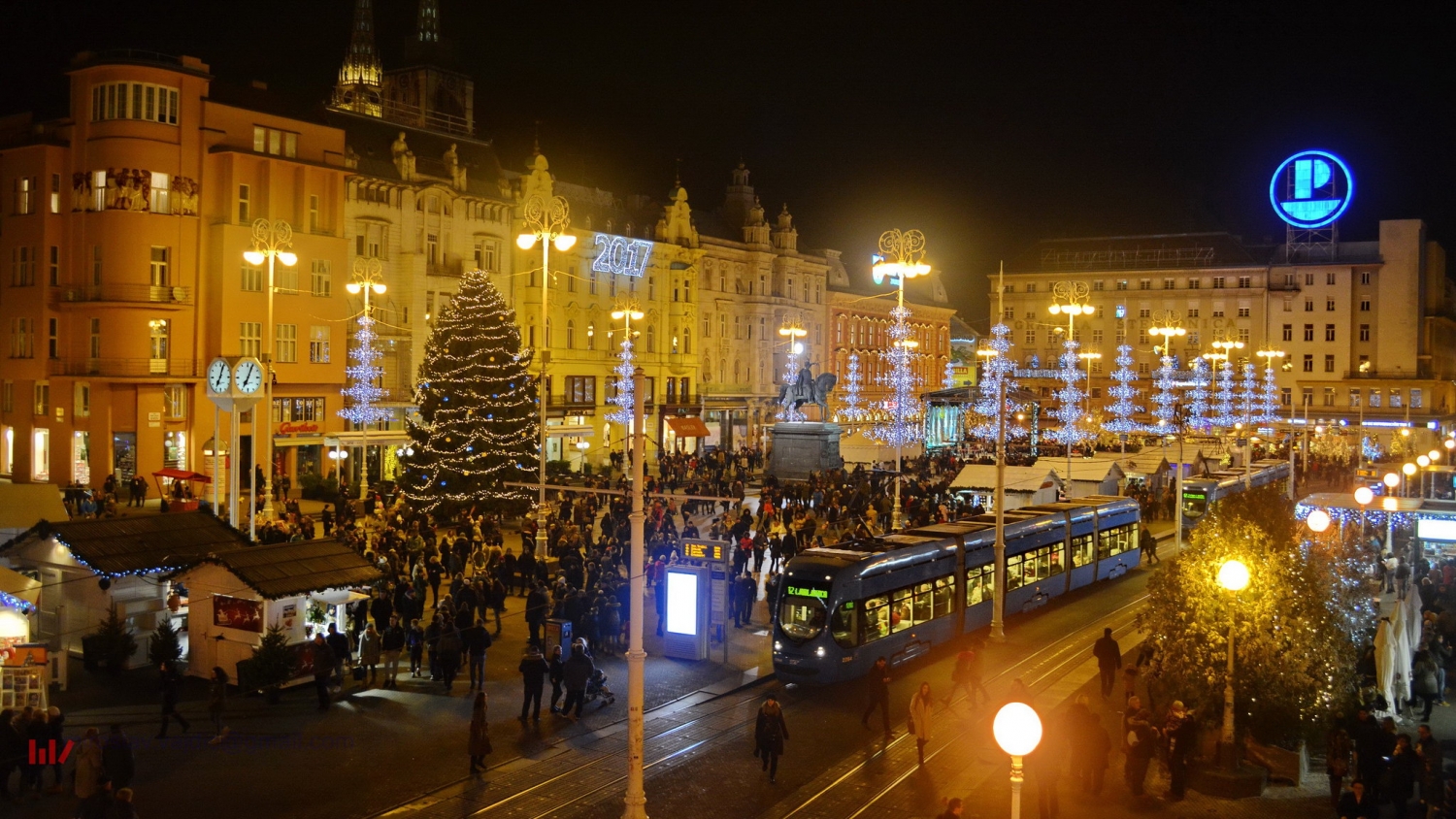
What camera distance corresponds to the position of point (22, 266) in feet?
141

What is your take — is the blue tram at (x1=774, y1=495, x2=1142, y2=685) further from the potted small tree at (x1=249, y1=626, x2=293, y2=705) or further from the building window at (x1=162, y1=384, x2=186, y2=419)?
the building window at (x1=162, y1=384, x2=186, y2=419)

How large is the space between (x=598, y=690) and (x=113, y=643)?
8160 millimetres

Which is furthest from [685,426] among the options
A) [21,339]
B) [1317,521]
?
[1317,521]

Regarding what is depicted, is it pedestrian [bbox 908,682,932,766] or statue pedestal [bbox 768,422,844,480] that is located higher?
statue pedestal [bbox 768,422,844,480]

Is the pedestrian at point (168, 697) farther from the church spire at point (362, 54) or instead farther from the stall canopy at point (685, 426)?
the church spire at point (362, 54)

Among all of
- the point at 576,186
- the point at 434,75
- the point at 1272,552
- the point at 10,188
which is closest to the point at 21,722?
the point at 1272,552

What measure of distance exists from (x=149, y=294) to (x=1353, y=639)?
3869 cm

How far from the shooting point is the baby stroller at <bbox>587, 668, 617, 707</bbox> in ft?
59.5

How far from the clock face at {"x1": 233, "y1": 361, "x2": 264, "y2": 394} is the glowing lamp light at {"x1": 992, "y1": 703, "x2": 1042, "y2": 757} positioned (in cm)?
1901

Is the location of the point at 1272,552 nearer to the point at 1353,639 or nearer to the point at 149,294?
the point at 1353,639

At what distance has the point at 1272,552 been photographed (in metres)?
15.4

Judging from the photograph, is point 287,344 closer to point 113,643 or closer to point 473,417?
point 473,417

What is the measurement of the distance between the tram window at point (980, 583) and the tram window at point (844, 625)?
189 inches

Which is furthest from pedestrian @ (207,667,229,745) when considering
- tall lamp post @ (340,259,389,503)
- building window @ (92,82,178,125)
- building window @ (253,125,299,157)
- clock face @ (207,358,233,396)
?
building window @ (253,125,299,157)
